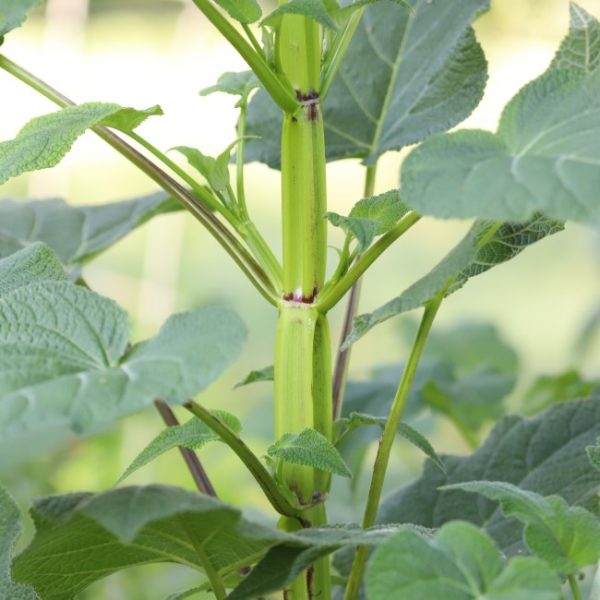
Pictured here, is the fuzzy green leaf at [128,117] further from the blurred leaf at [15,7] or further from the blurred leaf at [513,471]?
the blurred leaf at [513,471]

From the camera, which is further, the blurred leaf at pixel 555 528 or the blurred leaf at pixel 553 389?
the blurred leaf at pixel 553 389

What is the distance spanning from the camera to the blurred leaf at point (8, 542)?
41 cm

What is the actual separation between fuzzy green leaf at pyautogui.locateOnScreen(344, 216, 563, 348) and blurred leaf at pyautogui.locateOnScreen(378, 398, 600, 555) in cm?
13

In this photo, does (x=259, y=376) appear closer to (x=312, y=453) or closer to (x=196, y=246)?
(x=312, y=453)

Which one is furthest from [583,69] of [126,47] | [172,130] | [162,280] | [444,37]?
[126,47]

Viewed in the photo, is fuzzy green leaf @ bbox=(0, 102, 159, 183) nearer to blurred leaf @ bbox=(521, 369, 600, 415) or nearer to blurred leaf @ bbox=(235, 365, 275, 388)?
blurred leaf @ bbox=(235, 365, 275, 388)

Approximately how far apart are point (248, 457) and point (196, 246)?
189cm

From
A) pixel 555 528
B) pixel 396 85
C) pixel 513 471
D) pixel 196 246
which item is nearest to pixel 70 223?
pixel 396 85

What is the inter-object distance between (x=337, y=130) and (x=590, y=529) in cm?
33

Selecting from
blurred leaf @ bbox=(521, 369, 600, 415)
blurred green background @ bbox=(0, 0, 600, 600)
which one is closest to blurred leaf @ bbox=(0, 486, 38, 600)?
blurred leaf @ bbox=(521, 369, 600, 415)

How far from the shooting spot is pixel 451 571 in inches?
12.2

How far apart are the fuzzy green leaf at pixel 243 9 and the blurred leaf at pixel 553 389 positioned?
40 centimetres

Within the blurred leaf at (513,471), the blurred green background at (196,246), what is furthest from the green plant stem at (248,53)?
the blurred green background at (196,246)

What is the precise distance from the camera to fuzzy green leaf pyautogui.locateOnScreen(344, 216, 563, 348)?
0.37 m
